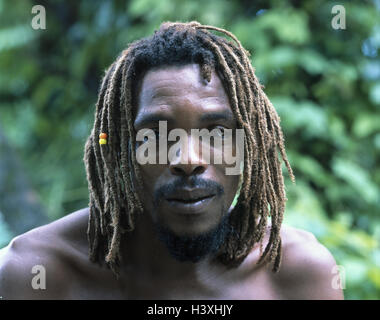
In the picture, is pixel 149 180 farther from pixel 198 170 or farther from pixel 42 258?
pixel 42 258

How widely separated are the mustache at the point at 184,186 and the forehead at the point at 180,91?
0.84 feet

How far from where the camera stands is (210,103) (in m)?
2.00

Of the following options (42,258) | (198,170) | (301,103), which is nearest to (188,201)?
(198,170)

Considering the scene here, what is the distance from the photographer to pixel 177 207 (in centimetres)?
196

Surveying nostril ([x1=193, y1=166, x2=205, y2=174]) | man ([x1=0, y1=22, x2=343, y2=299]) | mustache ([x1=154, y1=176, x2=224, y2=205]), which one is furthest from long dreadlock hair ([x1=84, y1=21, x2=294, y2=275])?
nostril ([x1=193, y1=166, x2=205, y2=174])

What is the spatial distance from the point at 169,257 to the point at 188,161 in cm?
48

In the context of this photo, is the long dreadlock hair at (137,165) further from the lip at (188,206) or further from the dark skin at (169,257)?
the lip at (188,206)

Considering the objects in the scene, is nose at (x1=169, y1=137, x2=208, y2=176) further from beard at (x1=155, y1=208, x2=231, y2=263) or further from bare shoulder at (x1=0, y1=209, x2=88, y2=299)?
bare shoulder at (x1=0, y1=209, x2=88, y2=299)

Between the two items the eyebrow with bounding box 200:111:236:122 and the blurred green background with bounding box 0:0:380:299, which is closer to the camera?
the eyebrow with bounding box 200:111:236:122

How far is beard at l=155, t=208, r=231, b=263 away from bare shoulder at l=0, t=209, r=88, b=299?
42 centimetres

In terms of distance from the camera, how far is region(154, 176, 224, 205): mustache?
6.37 feet

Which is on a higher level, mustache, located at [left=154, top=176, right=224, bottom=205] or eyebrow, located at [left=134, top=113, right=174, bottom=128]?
eyebrow, located at [left=134, top=113, right=174, bottom=128]

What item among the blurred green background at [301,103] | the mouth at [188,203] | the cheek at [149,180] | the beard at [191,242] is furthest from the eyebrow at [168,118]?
the blurred green background at [301,103]

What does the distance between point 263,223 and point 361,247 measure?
2.00 metres
